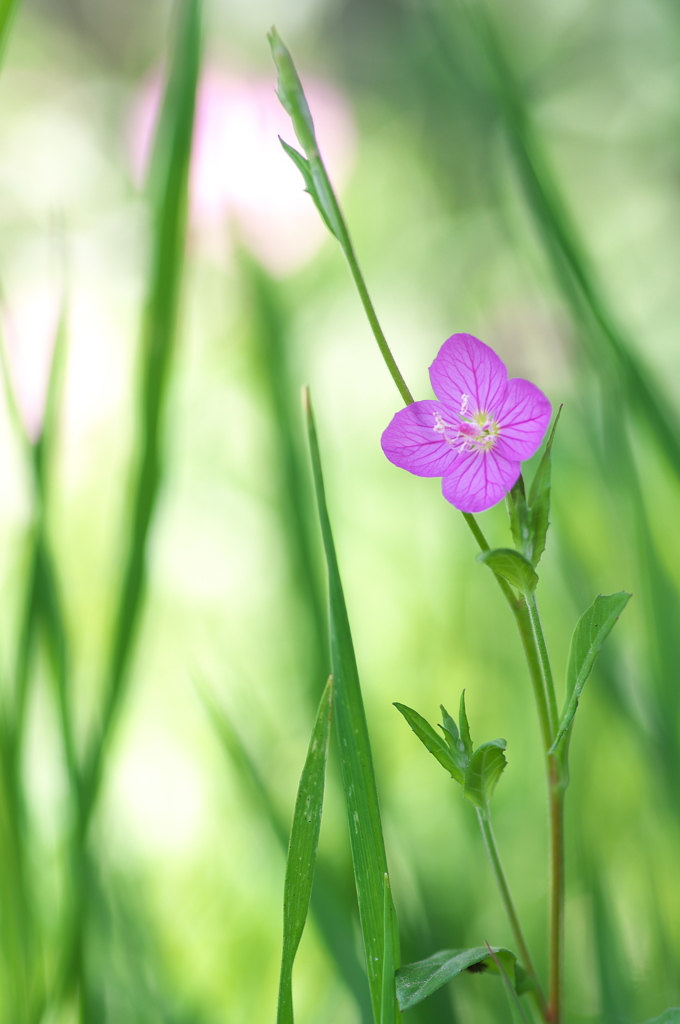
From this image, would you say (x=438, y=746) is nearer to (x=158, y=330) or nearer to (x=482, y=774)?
(x=482, y=774)

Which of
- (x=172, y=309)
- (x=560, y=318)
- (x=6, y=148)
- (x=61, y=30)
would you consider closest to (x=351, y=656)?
(x=172, y=309)

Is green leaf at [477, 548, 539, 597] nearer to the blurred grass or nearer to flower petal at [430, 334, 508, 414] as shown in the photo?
flower petal at [430, 334, 508, 414]

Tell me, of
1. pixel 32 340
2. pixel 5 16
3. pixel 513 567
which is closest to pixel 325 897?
pixel 513 567

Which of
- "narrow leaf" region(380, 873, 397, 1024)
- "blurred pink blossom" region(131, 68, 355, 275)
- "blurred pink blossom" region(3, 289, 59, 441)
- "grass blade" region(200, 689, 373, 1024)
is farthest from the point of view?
"blurred pink blossom" region(131, 68, 355, 275)

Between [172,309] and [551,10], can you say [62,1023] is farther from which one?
[551,10]

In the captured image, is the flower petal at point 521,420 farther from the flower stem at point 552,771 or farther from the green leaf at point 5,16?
the green leaf at point 5,16

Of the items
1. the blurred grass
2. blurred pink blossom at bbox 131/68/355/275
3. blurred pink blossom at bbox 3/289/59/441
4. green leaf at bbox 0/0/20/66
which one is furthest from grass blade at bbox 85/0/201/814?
blurred pink blossom at bbox 131/68/355/275

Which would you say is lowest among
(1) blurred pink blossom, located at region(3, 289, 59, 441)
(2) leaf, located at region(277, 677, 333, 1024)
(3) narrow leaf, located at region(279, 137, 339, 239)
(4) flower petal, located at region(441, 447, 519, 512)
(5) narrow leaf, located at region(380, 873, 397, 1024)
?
(5) narrow leaf, located at region(380, 873, 397, 1024)
